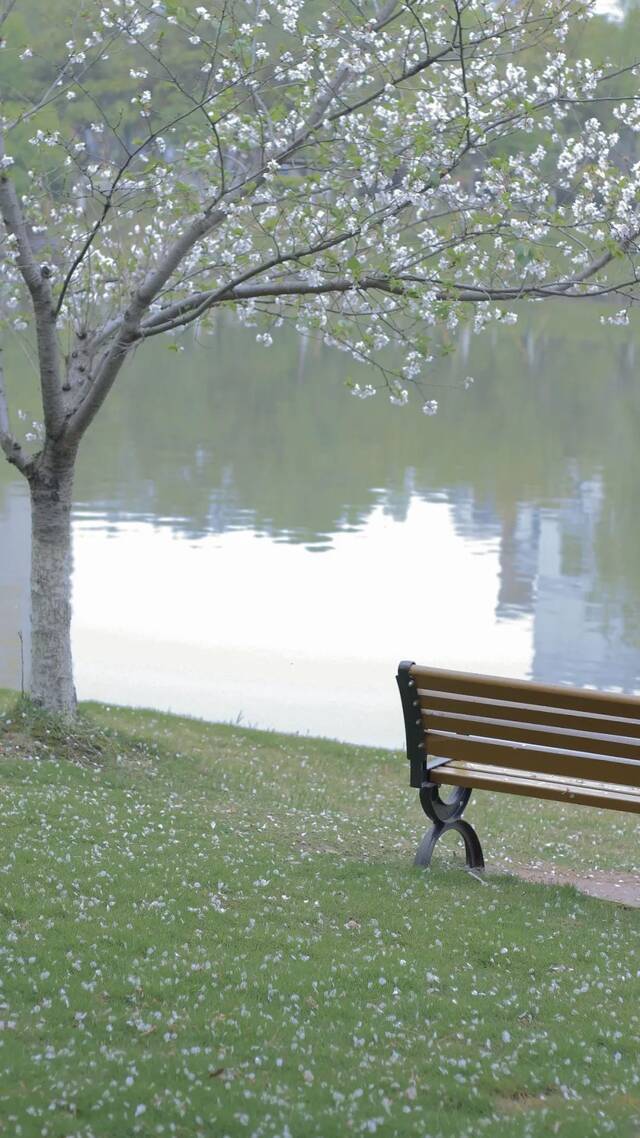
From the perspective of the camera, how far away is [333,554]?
25875mm

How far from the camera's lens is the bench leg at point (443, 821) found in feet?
26.7

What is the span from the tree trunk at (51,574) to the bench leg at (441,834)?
12.5ft

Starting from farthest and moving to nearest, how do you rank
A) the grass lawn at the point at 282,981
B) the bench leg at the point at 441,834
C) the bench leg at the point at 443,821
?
the bench leg at the point at 441,834, the bench leg at the point at 443,821, the grass lawn at the point at 282,981

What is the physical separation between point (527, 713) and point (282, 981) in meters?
2.47

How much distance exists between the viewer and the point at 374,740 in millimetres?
15734

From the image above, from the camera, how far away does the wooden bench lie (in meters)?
7.36

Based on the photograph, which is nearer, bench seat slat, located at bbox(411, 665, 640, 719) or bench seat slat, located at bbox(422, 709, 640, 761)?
bench seat slat, located at bbox(411, 665, 640, 719)

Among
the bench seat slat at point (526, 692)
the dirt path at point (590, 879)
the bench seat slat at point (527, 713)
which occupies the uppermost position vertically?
the bench seat slat at point (526, 692)

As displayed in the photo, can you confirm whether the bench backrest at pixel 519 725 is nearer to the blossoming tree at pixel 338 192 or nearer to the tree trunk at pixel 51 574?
the blossoming tree at pixel 338 192

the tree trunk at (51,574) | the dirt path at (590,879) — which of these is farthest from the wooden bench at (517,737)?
the tree trunk at (51,574)

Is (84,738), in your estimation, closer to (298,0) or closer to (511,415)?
(298,0)

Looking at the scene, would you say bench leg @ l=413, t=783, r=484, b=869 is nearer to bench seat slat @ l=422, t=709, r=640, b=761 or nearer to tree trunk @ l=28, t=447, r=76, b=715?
bench seat slat @ l=422, t=709, r=640, b=761

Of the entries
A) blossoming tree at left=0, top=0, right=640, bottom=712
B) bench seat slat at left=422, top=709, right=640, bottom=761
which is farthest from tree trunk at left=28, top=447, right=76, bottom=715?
bench seat slat at left=422, top=709, right=640, bottom=761

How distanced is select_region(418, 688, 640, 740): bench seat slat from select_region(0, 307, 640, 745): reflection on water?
9.57 ft
